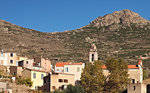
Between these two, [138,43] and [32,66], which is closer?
[32,66]

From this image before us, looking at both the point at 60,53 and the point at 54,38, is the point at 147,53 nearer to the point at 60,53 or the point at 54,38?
the point at 60,53

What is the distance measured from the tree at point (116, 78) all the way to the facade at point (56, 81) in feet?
25.6

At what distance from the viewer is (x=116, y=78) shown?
78438 millimetres

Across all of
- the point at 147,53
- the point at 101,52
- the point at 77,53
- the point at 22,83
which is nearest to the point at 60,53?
the point at 77,53

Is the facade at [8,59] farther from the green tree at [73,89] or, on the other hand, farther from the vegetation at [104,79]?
the green tree at [73,89]

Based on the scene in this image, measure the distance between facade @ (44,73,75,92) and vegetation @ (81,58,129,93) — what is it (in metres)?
3.34

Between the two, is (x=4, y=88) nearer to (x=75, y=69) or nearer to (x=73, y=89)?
(x=73, y=89)

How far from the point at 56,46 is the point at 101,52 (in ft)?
74.5

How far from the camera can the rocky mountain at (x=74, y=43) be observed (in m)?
145

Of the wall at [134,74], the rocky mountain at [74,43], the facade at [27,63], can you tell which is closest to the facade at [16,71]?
the facade at [27,63]

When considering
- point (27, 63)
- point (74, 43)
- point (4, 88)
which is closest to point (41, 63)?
point (27, 63)

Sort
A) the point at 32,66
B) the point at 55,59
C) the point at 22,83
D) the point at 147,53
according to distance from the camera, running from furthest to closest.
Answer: the point at 147,53 < the point at 55,59 < the point at 32,66 < the point at 22,83

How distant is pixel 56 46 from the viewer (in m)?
169

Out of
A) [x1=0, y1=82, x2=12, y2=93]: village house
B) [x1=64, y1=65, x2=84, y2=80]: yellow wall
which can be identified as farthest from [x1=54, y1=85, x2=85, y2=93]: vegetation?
[x1=0, y1=82, x2=12, y2=93]: village house
